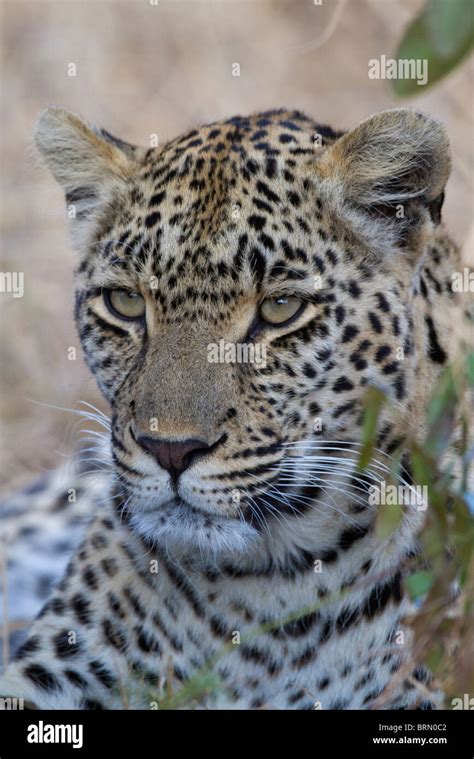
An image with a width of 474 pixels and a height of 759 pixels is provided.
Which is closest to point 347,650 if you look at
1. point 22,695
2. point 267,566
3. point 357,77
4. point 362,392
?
point 267,566

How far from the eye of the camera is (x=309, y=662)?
4.89m

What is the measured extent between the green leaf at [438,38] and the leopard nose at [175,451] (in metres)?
1.85

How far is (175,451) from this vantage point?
4152 millimetres

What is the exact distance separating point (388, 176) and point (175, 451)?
1.42 metres

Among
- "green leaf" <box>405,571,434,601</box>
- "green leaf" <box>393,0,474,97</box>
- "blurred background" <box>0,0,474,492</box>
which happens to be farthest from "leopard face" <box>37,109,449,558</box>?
"blurred background" <box>0,0,474,492</box>

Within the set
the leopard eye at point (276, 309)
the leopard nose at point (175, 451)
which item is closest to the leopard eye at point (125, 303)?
the leopard eye at point (276, 309)

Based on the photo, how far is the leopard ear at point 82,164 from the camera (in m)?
5.04

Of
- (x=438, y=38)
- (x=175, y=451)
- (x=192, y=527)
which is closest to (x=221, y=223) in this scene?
(x=175, y=451)

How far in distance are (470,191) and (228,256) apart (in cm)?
491

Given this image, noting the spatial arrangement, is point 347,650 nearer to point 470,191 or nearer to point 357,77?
point 470,191

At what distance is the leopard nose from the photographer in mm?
4145

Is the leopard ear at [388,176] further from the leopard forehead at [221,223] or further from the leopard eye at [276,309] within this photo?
the leopard eye at [276,309]

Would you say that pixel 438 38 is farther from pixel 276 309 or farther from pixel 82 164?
pixel 82 164

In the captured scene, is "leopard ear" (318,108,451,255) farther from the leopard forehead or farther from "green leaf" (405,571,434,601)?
"green leaf" (405,571,434,601)
